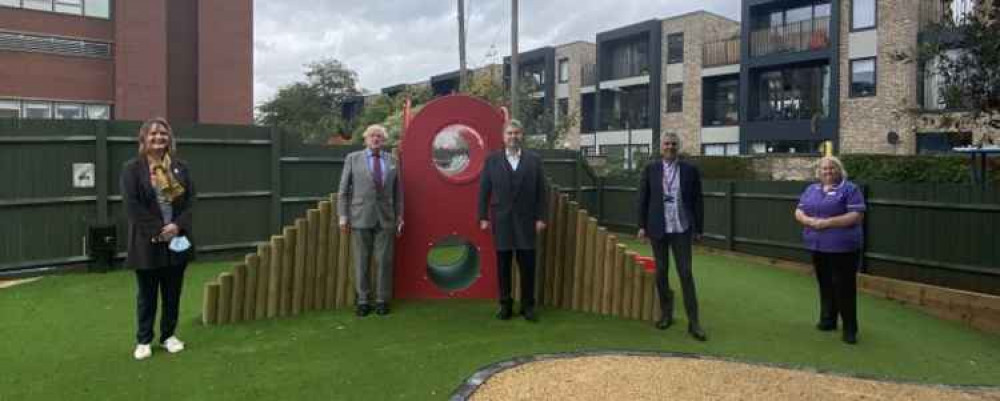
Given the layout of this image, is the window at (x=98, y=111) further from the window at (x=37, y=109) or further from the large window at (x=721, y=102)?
the large window at (x=721, y=102)

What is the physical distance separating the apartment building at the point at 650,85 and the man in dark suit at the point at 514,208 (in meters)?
25.7

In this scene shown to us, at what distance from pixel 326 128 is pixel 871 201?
138 ft

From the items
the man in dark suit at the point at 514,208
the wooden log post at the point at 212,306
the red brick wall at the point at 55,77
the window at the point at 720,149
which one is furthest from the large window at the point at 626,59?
the wooden log post at the point at 212,306

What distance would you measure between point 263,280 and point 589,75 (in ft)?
124

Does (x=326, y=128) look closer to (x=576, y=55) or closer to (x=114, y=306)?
(x=576, y=55)

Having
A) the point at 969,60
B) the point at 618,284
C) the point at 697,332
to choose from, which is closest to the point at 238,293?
the point at 618,284

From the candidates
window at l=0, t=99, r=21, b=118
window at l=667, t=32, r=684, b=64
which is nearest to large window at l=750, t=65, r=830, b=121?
window at l=667, t=32, r=684, b=64

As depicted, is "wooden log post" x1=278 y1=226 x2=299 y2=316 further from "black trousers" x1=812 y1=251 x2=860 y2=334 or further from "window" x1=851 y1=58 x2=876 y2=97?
"window" x1=851 y1=58 x2=876 y2=97

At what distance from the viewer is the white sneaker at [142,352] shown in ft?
18.3

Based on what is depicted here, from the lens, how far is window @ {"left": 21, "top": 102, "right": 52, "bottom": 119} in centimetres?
2908

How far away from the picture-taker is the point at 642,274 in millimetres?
7164

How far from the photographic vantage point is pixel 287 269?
285 inches

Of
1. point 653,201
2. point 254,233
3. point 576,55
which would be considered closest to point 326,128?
point 576,55

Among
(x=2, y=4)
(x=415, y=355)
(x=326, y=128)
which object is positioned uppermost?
(x=2, y=4)
